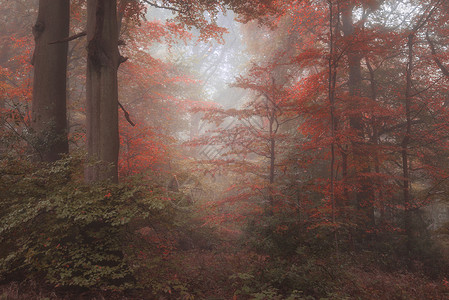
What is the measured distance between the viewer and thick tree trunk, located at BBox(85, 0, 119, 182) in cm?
492

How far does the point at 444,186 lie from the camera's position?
29.9ft

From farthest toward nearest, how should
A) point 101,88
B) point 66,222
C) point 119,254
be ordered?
point 101,88 < point 119,254 < point 66,222

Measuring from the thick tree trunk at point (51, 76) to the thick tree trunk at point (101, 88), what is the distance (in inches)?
62.4

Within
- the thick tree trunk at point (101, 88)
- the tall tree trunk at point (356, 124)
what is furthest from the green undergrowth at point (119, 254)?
the tall tree trunk at point (356, 124)

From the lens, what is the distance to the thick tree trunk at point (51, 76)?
5.96 m

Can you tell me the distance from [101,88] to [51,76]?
7.47 feet

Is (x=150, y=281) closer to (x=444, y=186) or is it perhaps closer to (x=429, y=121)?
(x=444, y=186)

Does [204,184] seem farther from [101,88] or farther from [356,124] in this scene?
[356,124]


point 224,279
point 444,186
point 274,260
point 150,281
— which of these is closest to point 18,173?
point 150,281

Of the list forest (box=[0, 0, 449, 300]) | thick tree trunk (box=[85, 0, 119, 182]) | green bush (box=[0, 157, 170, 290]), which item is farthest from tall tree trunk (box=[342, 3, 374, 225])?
green bush (box=[0, 157, 170, 290])

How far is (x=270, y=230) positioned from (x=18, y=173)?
5.60m

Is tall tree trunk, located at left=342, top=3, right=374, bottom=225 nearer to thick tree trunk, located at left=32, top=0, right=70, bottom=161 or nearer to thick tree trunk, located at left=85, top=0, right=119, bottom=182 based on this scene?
thick tree trunk, located at left=85, top=0, right=119, bottom=182

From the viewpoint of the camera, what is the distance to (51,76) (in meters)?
6.24

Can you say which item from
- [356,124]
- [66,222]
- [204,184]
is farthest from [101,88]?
[356,124]
